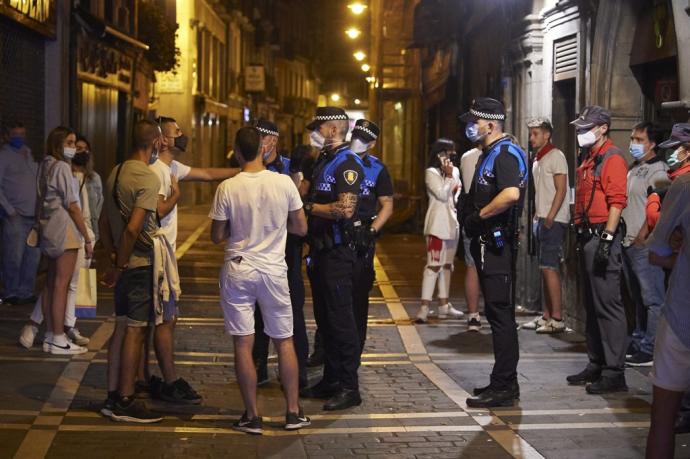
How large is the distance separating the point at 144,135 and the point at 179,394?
188cm

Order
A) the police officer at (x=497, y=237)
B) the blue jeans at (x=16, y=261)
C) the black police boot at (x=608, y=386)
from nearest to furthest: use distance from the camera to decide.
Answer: the police officer at (x=497, y=237)
the black police boot at (x=608, y=386)
the blue jeans at (x=16, y=261)

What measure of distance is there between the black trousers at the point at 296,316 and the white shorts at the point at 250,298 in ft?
4.44

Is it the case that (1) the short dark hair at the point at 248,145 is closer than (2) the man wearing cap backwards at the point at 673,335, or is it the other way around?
(2) the man wearing cap backwards at the point at 673,335

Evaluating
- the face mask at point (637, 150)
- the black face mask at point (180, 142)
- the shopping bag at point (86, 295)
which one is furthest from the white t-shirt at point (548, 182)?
the shopping bag at point (86, 295)

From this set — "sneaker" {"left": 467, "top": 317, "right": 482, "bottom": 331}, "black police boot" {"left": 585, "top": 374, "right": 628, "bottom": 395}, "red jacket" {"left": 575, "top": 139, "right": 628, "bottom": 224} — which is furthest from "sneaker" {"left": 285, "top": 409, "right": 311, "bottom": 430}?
"sneaker" {"left": 467, "top": 317, "right": 482, "bottom": 331}

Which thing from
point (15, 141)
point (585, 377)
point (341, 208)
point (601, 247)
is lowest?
point (585, 377)

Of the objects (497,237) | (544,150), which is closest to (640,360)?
(497,237)

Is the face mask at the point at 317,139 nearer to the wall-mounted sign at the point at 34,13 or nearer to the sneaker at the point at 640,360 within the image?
the sneaker at the point at 640,360

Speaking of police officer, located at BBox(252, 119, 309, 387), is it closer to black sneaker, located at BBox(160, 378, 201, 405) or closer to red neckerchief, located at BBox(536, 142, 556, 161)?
black sneaker, located at BBox(160, 378, 201, 405)

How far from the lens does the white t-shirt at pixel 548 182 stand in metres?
11.0

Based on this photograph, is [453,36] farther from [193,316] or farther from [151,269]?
[151,269]

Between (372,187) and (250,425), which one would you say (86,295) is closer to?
(372,187)

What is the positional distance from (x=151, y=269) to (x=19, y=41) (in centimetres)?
999

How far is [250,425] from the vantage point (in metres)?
7.16
